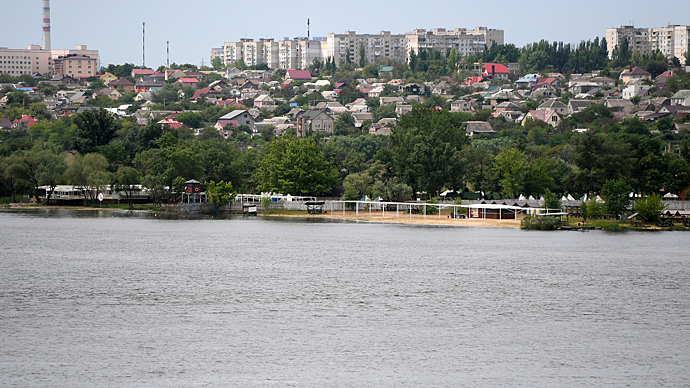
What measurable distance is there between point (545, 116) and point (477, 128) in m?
20.8

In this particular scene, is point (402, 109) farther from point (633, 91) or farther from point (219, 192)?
point (219, 192)

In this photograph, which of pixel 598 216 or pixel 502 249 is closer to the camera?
pixel 502 249

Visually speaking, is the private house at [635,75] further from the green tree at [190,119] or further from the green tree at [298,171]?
the green tree at [298,171]

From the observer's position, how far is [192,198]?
3132 inches

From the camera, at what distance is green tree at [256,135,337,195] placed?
75.8 meters

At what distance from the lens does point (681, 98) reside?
509ft

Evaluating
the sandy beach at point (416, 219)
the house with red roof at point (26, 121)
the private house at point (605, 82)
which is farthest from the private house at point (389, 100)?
the sandy beach at point (416, 219)

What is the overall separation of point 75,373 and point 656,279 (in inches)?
1212

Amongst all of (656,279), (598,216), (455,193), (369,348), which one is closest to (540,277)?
Answer: (656,279)

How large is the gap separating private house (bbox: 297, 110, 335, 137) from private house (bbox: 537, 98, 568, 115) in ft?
153

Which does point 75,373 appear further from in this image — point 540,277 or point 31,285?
point 540,277

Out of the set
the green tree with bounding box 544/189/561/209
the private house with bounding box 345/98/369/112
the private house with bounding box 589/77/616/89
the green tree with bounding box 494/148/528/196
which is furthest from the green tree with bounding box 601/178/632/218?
the private house with bounding box 589/77/616/89

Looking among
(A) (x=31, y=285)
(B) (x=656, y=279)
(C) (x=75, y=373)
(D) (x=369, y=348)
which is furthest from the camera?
(B) (x=656, y=279)

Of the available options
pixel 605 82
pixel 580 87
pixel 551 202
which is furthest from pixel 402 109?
pixel 551 202
